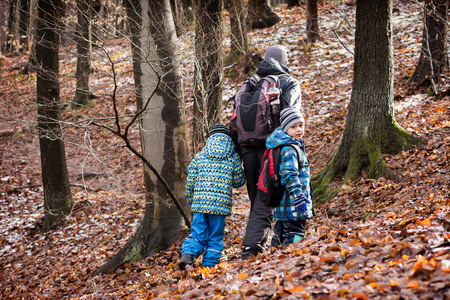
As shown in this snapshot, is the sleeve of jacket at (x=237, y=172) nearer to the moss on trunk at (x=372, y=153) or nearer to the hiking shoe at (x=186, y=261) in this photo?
the hiking shoe at (x=186, y=261)

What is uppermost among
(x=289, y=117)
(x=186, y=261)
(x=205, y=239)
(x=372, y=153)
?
(x=289, y=117)

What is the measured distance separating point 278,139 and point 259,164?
20.6 inches

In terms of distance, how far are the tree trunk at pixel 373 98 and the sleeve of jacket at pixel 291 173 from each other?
7.85 ft

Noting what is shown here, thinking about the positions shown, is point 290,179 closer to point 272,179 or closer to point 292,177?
point 292,177

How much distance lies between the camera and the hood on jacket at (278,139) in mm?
4047

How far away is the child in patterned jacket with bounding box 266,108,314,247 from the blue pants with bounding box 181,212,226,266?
761 mm

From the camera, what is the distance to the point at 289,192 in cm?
406

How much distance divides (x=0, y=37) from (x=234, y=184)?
24.7 metres

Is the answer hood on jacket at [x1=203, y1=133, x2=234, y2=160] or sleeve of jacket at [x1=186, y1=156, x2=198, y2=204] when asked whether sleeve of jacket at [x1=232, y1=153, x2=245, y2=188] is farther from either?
sleeve of jacket at [x1=186, y1=156, x2=198, y2=204]

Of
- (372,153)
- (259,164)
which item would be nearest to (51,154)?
A: (259,164)

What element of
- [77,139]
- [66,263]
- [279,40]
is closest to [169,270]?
[66,263]

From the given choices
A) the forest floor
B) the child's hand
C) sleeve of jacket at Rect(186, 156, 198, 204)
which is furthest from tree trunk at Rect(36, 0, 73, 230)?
the child's hand

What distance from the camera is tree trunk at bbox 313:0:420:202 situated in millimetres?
6047

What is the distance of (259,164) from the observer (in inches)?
177
